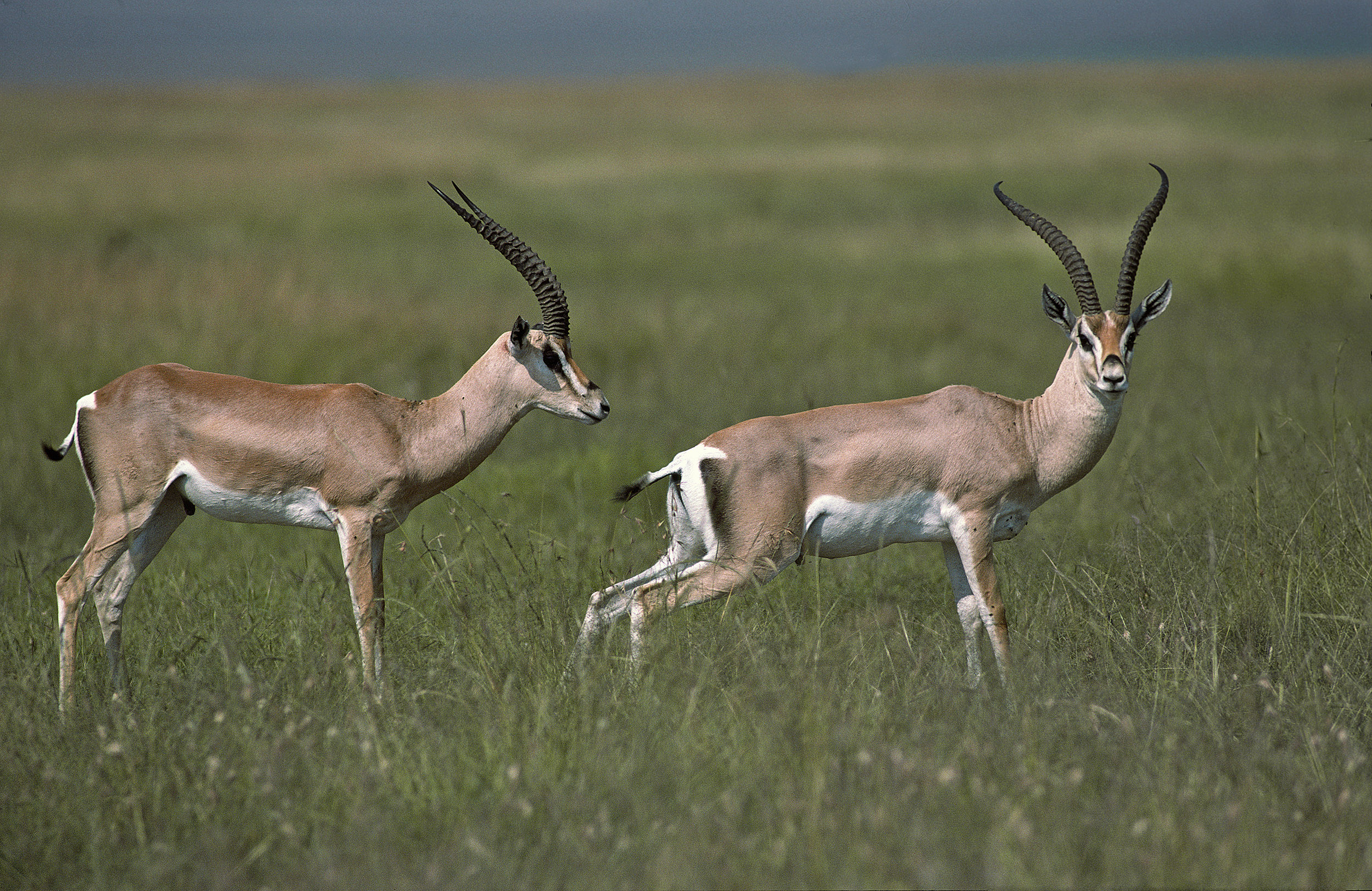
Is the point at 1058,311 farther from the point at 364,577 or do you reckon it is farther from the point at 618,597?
the point at 364,577

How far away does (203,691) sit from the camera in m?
4.17

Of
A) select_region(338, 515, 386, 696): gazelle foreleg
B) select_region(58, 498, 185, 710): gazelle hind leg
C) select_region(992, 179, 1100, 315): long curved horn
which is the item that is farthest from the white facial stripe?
select_region(992, 179, 1100, 315): long curved horn

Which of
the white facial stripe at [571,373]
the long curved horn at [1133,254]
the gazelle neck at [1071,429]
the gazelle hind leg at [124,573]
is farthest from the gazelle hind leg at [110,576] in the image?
the long curved horn at [1133,254]

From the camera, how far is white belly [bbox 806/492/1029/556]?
4.65 meters

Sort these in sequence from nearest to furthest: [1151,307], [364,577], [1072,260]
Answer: [364,577] → [1072,260] → [1151,307]

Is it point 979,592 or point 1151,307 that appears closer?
point 979,592

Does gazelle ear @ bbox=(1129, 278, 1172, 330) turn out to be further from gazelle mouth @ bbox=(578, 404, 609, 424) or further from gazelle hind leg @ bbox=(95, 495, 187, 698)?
gazelle hind leg @ bbox=(95, 495, 187, 698)

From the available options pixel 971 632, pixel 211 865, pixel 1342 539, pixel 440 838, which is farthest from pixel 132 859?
pixel 1342 539

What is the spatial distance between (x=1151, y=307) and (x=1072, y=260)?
407mm

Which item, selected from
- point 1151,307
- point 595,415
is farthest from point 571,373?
point 1151,307

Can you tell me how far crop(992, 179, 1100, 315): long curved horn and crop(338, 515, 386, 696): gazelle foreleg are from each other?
8.80 ft

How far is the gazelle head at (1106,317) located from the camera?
15.4ft

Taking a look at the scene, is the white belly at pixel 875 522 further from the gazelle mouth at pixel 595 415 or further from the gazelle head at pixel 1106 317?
the gazelle mouth at pixel 595 415

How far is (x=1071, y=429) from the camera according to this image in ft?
16.2
